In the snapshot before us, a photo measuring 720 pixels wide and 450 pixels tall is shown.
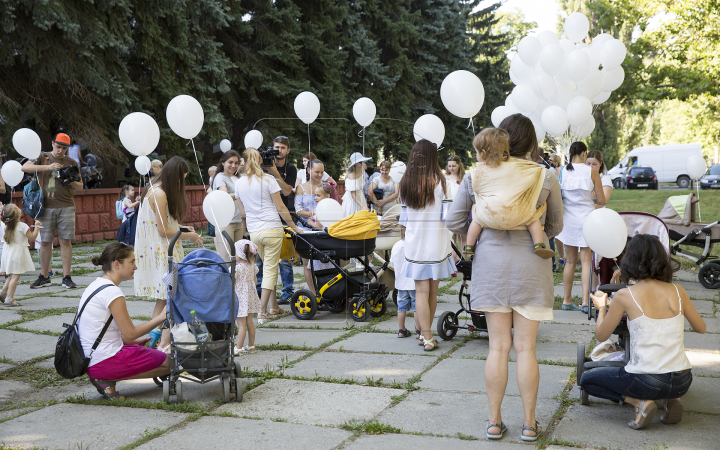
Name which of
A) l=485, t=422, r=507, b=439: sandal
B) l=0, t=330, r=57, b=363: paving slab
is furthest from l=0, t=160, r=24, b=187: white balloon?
l=485, t=422, r=507, b=439: sandal

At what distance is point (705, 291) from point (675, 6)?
1670 cm

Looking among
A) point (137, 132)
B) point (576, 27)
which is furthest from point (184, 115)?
point (576, 27)

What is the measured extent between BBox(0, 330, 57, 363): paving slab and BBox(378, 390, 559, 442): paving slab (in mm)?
3290

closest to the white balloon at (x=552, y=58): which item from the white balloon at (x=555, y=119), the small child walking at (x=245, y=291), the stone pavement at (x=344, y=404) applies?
the white balloon at (x=555, y=119)

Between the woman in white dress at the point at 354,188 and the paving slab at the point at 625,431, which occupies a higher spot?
the woman in white dress at the point at 354,188

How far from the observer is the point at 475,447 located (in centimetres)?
344

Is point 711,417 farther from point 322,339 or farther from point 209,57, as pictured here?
point 209,57

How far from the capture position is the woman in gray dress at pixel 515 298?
3.52m

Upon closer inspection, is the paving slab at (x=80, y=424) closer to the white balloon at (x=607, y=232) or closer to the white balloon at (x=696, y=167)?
the white balloon at (x=607, y=232)

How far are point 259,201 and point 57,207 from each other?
3.87m

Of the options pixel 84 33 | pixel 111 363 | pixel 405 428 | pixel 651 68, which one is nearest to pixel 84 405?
pixel 111 363

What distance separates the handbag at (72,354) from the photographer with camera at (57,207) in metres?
4.95

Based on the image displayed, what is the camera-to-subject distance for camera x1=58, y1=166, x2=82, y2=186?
8.77 meters

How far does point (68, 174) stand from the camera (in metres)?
8.81
